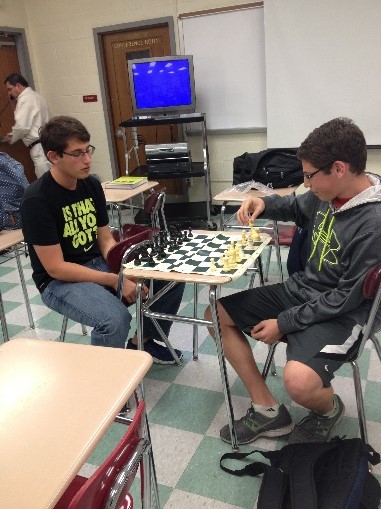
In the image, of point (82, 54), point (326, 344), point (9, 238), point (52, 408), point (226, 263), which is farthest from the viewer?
point (82, 54)

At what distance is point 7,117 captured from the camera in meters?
4.93

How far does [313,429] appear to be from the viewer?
164cm

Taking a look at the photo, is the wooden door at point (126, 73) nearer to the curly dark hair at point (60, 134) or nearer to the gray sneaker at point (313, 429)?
the curly dark hair at point (60, 134)

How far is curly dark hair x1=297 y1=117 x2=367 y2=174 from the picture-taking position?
142 cm

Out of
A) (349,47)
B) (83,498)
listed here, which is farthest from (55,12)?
(83,498)

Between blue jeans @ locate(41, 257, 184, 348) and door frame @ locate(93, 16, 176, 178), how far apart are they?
349 cm

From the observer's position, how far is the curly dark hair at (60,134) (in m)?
1.81

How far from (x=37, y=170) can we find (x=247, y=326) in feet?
13.0

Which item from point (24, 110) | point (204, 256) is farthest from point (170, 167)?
point (204, 256)

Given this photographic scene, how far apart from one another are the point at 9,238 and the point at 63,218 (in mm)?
694

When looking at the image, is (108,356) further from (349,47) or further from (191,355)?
(349,47)

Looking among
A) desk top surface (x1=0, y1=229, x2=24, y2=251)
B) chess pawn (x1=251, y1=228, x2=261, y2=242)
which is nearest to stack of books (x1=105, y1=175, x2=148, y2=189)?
desk top surface (x1=0, y1=229, x2=24, y2=251)

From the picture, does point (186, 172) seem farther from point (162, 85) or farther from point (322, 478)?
point (322, 478)

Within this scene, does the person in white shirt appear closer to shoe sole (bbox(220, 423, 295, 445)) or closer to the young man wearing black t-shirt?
the young man wearing black t-shirt
